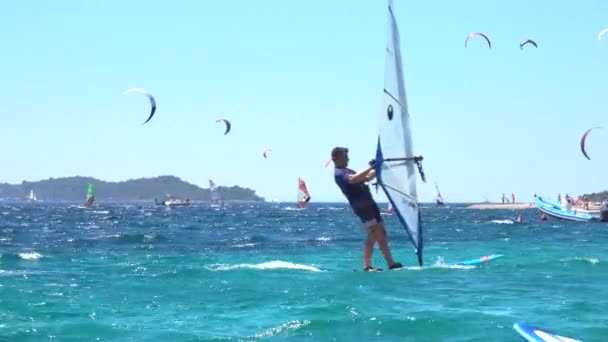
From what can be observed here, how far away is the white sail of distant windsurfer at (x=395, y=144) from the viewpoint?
9.68 metres

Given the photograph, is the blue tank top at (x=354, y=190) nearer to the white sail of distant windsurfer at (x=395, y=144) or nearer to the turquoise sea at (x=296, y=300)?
the white sail of distant windsurfer at (x=395, y=144)

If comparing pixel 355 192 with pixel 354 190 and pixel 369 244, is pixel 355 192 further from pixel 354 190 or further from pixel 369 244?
pixel 369 244

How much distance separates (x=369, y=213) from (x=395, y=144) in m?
1.30

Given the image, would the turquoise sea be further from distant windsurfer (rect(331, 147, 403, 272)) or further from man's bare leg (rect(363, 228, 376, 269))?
distant windsurfer (rect(331, 147, 403, 272))

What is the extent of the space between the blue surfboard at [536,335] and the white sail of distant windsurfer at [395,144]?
304 centimetres

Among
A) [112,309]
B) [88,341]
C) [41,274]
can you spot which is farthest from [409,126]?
[41,274]

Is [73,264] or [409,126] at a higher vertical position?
[409,126]

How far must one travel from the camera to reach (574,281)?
442 inches

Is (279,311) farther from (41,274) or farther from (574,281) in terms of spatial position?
(41,274)

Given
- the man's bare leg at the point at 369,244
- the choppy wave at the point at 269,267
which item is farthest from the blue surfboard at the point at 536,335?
the choppy wave at the point at 269,267

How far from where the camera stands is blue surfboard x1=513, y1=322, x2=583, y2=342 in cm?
661

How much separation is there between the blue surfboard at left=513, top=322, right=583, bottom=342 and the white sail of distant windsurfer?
3043mm

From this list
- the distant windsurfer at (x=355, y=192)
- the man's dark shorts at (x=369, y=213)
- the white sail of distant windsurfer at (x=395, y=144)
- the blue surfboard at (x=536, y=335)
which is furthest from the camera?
the man's dark shorts at (x=369, y=213)

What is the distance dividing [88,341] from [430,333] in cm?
302
